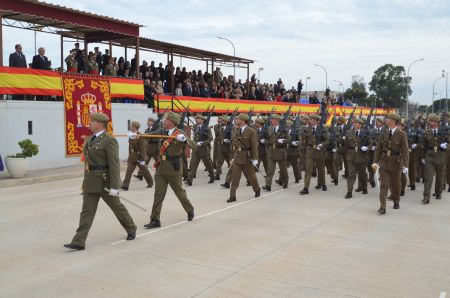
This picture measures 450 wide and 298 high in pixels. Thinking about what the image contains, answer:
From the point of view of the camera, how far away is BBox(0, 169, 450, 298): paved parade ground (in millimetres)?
5051

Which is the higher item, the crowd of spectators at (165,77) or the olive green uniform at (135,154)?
the crowd of spectators at (165,77)

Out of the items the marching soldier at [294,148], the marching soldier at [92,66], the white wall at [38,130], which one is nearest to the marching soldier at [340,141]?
the marching soldier at [294,148]

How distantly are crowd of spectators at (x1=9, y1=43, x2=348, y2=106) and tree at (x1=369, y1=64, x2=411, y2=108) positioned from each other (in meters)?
65.8

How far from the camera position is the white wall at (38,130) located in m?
13.3

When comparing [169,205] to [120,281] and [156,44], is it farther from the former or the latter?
[156,44]

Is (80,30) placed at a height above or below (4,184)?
above

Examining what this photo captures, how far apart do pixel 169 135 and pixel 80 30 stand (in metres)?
11.4

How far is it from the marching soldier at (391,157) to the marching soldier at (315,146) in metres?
2.15

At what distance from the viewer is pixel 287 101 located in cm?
3106

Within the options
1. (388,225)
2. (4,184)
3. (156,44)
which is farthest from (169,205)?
(156,44)

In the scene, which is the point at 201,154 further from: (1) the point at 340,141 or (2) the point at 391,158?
(2) the point at 391,158

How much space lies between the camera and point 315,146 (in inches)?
452

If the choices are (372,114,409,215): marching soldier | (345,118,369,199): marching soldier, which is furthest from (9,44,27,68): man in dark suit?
(372,114,409,215): marching soldier

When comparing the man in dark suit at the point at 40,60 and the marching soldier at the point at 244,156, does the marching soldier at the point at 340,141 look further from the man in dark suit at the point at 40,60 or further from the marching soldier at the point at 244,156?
the man in dark suit at the point at 40,60
